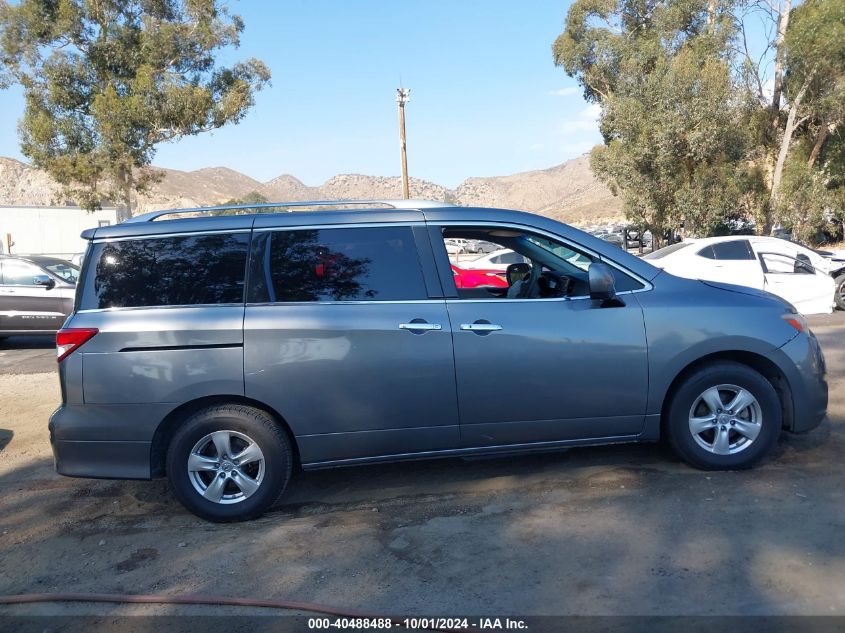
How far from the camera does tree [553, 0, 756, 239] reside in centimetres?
2114

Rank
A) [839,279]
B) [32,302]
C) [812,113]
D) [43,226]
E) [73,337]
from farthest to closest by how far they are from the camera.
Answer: [43,226], [812,113], [839,279], [32,302], [73,337]

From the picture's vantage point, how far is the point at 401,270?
456 centimetres

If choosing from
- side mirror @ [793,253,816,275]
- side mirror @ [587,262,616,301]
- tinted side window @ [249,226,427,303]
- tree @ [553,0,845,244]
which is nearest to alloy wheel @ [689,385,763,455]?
side mirror @ [587,262,616,301]

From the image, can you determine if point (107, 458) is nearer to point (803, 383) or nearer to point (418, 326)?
point (418, 326)

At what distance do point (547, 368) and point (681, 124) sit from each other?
751 inches

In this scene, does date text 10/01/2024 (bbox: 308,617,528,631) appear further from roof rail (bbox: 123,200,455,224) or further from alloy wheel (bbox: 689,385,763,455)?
roof rail (bbox: 123,200,455,224)

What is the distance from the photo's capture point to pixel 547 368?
4.47 meters

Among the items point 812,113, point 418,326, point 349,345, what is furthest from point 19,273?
point 812,113

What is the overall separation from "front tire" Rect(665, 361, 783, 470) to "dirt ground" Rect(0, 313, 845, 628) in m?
0.14

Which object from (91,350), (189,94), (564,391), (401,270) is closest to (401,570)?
(564,391)

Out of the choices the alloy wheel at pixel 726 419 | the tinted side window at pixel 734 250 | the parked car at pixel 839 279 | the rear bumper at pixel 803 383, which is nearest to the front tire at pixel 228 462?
the alloy wheel at pixel 726 419

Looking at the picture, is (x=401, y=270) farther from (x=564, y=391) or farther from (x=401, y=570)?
(x=401, y=570)

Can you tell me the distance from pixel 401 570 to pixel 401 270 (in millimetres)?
1828

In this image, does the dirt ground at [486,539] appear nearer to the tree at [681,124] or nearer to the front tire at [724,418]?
the front tire at [724,418]
